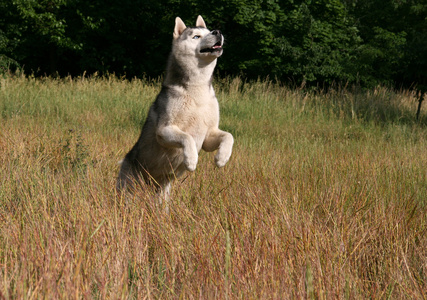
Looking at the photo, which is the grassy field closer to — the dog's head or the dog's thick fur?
the dog's thick fur

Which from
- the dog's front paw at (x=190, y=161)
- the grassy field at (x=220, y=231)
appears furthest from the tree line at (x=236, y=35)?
the dog's front paw at (x=190, y=161)

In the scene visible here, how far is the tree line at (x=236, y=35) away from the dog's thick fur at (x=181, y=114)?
1259 centimetres

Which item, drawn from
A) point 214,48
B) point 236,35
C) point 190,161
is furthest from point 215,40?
point 236,35

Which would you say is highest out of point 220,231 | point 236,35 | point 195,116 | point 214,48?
point 214,48

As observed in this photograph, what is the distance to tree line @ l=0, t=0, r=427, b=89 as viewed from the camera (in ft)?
61.4

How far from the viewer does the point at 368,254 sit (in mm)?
2926

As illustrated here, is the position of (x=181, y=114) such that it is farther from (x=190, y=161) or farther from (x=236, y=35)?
(x=236, y=35)

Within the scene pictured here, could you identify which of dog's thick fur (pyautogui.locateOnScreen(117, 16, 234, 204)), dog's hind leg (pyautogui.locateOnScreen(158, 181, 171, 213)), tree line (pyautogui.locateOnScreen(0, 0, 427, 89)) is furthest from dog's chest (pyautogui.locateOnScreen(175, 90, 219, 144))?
tree line (pyautogui.locateOnScreen(0, 0, 427, 89))

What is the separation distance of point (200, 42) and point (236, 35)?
18007 millimetres

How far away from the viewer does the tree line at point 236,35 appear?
18.7m

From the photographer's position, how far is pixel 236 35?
21.5 meters

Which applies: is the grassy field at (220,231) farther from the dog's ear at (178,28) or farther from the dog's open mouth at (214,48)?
the dog's ear at (178,28)

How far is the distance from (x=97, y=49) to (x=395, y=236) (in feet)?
75.3

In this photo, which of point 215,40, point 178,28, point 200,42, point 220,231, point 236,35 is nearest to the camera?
point 220,231
